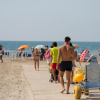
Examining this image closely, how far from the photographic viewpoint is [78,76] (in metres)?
5.55

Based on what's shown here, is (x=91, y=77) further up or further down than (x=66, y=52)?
further down

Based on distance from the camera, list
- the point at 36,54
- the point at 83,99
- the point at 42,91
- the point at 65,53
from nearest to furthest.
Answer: the point at 83,99 → the point at 65,53 → the point at 42,91 → the point at 36,54

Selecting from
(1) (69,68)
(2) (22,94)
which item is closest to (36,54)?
(2) (22,94)

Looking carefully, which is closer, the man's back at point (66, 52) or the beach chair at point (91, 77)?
the beach chair at point (91, 77)

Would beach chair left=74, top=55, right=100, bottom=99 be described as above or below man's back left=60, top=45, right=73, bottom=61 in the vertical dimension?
below

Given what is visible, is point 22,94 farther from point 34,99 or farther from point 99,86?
point 99,86

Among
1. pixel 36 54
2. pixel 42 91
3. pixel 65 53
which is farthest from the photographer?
pixel 36 54

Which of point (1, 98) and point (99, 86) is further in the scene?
point (1, 98)

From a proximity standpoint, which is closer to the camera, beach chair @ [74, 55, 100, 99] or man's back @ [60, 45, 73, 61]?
beach chair @ [74, 55, 100, 99]

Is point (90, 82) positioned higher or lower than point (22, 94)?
higher

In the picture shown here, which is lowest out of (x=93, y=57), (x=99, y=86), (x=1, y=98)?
(x=1, y=98)

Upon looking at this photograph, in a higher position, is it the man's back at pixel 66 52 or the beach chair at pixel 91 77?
the man's back at pixel 66 52

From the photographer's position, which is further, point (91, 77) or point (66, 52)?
point (66, 52)

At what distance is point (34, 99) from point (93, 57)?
81.6 inches
